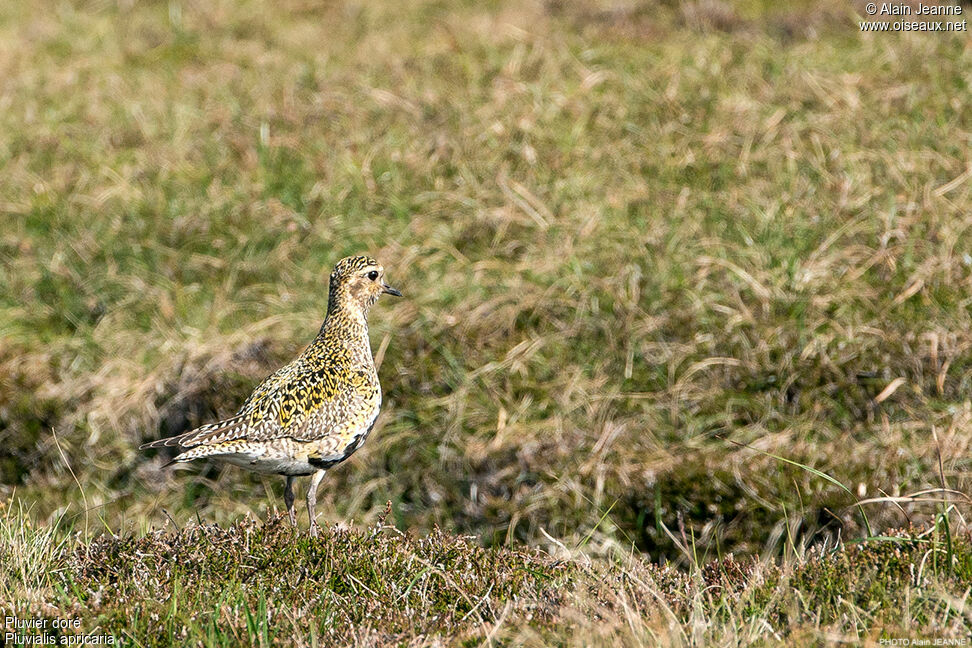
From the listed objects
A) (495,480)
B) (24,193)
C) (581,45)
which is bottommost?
(495,480)

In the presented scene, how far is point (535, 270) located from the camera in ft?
32.7

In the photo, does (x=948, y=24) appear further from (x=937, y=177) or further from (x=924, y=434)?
(x=924, y=434)

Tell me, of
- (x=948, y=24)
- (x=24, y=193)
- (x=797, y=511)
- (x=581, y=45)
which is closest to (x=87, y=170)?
(x=24, y=193)

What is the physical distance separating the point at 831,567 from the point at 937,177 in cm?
632

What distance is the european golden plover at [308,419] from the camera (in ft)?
19.5

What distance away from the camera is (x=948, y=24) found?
13.2m
